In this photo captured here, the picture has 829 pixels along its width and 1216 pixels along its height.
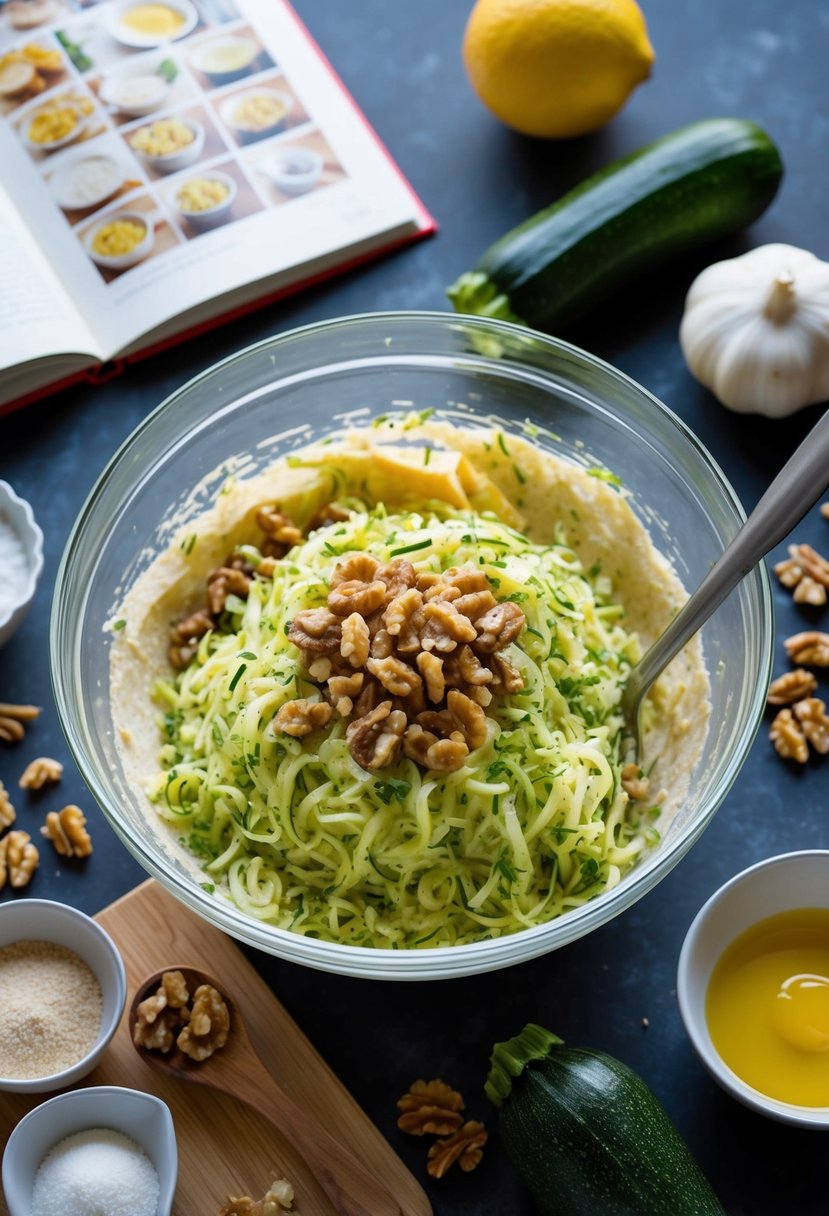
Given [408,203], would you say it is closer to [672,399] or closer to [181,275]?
[181,275]

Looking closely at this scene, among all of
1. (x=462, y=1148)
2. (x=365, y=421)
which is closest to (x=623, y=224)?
A: (x=365, y=421)

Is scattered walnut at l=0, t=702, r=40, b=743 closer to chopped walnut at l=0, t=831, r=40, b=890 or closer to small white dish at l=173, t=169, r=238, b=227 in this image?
chopped walnut at l=0, t=831, r=40, b=890

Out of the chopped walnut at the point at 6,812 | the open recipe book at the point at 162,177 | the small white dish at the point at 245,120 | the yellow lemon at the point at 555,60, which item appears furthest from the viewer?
the small white dish at the point at 245,120

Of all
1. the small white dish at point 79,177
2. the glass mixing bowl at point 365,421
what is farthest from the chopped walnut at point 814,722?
the small white dish at point 79,177

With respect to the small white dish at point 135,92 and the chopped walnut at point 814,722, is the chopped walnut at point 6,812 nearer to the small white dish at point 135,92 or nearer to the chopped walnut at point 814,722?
the chopped walnut at point 814,722

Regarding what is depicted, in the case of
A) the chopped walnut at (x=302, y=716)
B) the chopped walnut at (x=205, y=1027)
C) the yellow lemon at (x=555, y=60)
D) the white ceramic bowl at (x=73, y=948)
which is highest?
the yellow lemon at (x=555, y=60)

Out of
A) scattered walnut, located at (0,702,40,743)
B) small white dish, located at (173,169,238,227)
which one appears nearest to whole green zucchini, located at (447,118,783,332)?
small white dish, located at (173,169,238,227)

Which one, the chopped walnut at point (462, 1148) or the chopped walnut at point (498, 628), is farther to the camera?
the chopped walnut at point (462, 1148)
